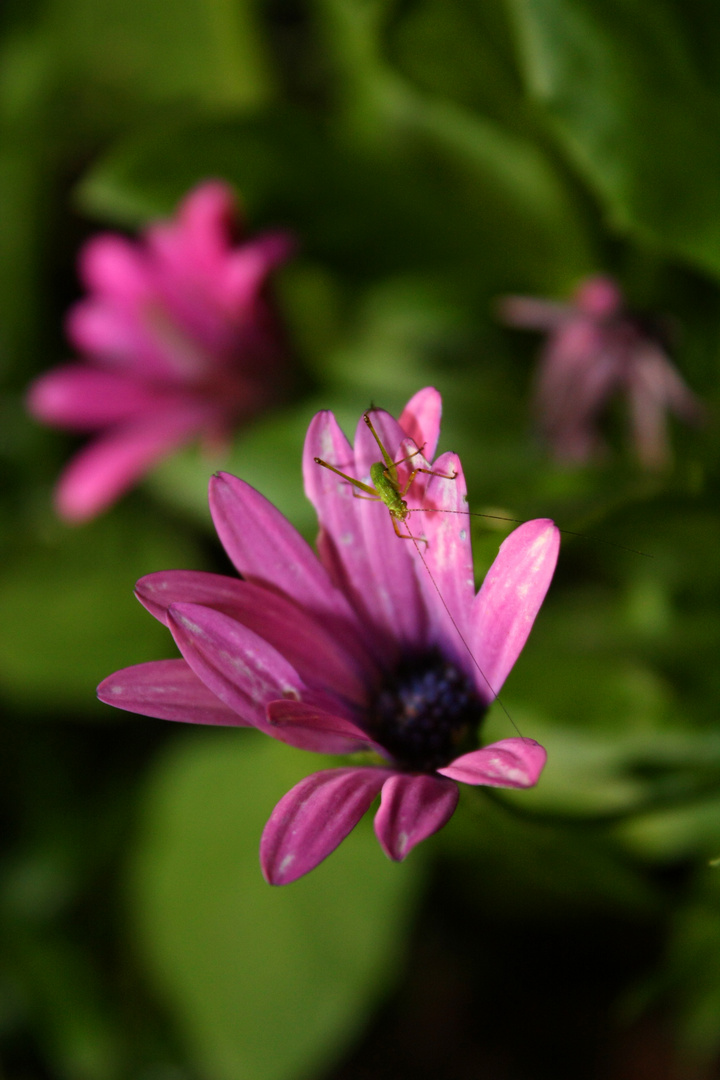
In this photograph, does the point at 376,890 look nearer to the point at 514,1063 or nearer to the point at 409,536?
the point at 514,1063

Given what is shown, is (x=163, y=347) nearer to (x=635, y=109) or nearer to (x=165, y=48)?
(x=635, y=109)

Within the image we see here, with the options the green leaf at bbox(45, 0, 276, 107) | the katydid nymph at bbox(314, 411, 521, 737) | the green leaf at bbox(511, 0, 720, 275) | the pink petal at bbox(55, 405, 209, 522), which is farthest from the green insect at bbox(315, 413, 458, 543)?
the green leaf at bbox(45, 0, 276, 107)

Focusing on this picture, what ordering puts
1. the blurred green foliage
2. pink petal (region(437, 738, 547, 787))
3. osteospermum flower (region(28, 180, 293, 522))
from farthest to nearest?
osteospermum flower (region(28, 180, 293, 522)) < the blurred green foliage < pink petal (region(437, 738, 547, 787))

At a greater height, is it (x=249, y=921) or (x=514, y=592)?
(x=514, y=592)

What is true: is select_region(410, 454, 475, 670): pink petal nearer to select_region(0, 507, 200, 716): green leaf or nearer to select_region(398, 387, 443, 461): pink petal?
select_region(398, 387, 443, 461): pink petal

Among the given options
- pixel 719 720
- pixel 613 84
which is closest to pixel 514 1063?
pixel 719 720

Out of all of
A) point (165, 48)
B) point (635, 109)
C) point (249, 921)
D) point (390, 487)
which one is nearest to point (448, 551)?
point (390, 487)

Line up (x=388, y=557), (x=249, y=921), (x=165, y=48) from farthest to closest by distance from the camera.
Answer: (x=165, y=48), (x=249, y=921), (x=388, y=557)
